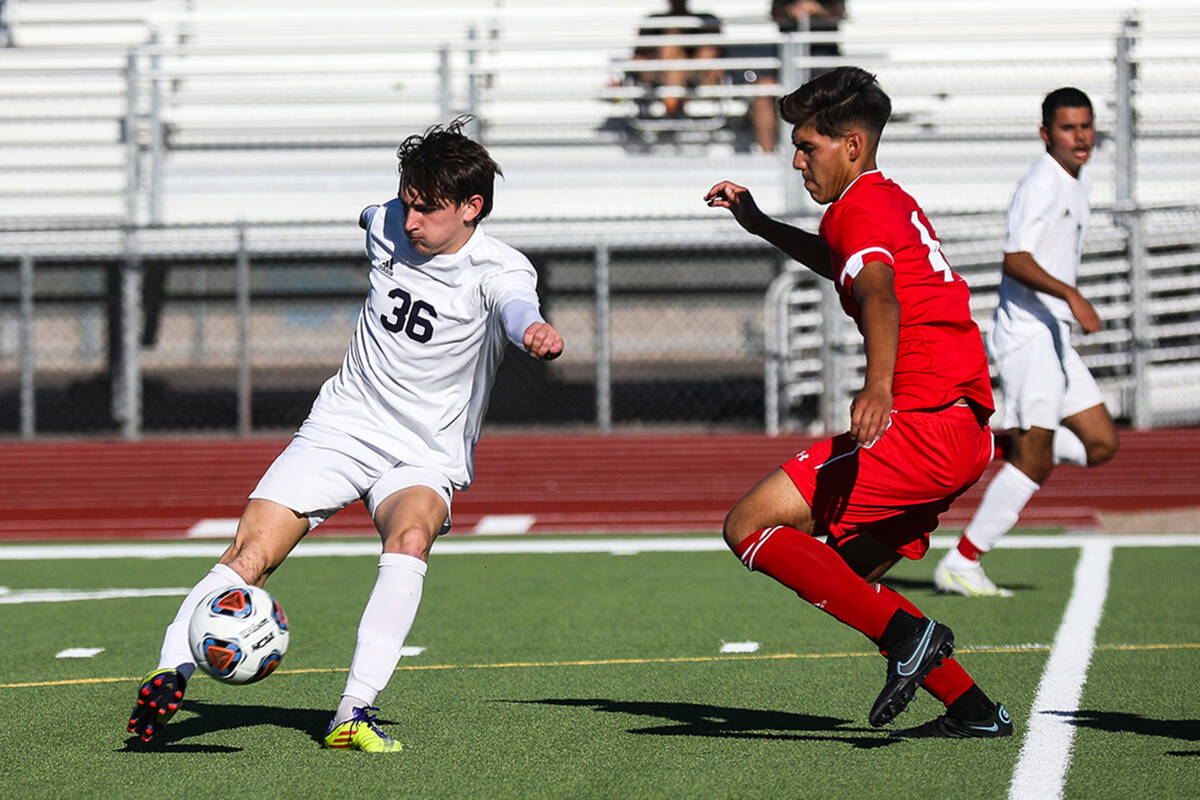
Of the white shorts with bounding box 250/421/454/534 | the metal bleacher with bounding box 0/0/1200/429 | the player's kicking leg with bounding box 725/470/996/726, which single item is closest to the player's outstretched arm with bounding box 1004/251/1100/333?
the player's kicking leg with bounding box 725/470/996/726

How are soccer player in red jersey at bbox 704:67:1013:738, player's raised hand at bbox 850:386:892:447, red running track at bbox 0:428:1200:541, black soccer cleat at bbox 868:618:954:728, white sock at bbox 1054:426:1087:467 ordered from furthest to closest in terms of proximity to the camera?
red running track at bbox 0:428:1200:541 < white sock at bbox 1054:426:1087:467 < soccer player in red jersey at bbox 704:67:1013:738 < black soccer cleat at bbox 868:618:954:728 < player's raised hand at bbox 850:386:892:447

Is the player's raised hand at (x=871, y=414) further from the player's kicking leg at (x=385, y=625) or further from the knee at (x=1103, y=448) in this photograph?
the knee at (x=1103, y=448)

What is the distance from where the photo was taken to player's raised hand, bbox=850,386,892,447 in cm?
416

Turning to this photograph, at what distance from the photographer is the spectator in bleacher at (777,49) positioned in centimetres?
1634

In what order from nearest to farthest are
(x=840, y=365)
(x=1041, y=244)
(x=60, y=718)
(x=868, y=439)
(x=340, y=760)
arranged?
(x=868, y=439), (x=340, y=760), (x=60, y=718), (x=1041, y=244), (x=840, y=365)

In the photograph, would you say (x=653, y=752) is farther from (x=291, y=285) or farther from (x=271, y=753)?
(x=291, y=285)

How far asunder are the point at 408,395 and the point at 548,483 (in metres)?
8.45

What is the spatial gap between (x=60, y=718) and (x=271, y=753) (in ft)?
3.30

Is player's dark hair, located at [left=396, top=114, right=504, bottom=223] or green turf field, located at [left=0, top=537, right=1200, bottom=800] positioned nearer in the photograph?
green turf field, located at [left=0, top=537, right=1200, bottom=800]

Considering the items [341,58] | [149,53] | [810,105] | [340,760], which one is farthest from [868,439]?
[341,58]

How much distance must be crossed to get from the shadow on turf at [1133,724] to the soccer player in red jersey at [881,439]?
33 cm

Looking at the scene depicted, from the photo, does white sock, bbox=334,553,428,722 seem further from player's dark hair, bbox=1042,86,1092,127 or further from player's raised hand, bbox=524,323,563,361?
player's dark hair, bbox=1042,86,1092,127

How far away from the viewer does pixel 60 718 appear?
17.5ft

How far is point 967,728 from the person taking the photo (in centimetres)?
473
